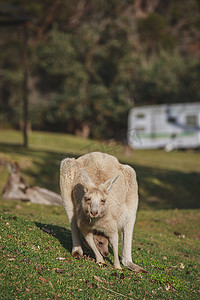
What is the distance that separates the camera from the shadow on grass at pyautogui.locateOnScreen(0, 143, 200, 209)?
52.9 ft

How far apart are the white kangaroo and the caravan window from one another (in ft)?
85.4

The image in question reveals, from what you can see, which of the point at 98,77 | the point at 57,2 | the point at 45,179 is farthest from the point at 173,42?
the point at 45,179

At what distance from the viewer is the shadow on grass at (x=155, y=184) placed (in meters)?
16.1

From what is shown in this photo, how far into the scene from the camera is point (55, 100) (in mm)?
39062

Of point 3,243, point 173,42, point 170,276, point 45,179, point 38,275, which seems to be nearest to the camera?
point 38,275

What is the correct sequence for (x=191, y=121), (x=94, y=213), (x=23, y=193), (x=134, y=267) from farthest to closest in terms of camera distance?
1. (x=191, y=121)
2. (x=23, y=193)
3. (x=134, y=267)
4. (x=94, y=213)

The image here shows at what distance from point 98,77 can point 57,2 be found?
34.7 ft

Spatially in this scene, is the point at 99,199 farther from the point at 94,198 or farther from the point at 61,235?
the point at 61,235

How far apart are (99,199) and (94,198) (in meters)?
0.07

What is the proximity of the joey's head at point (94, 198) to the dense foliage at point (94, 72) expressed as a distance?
3167 cm

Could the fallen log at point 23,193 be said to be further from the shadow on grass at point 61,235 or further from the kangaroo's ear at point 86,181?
the kangaroo's ear at point 86,181

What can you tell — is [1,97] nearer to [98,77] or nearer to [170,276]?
[98,77]

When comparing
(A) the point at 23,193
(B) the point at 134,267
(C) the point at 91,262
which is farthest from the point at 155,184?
(C) the point at 91,262

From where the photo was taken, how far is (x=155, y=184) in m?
18.0
